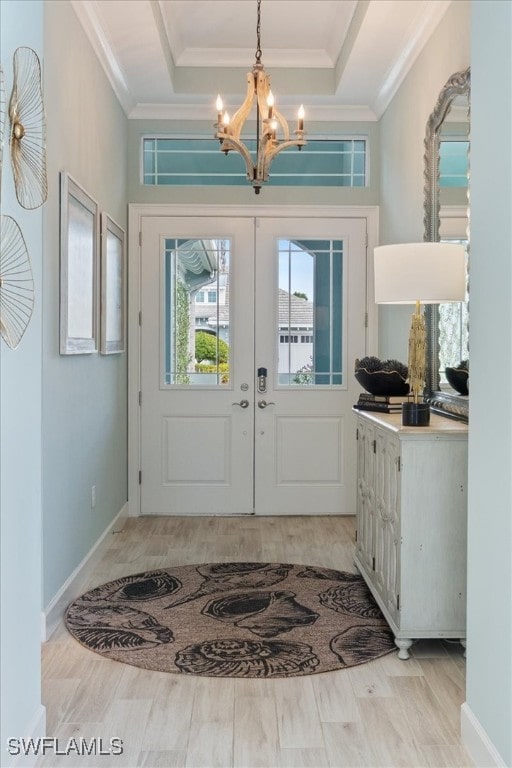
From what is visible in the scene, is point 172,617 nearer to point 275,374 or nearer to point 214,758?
point 214,758

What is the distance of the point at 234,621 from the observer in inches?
125

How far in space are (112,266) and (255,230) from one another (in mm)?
1172

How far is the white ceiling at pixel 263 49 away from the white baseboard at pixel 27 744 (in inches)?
126

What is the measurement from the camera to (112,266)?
4.64 meters

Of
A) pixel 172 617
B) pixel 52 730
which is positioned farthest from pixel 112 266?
pixel 52 730

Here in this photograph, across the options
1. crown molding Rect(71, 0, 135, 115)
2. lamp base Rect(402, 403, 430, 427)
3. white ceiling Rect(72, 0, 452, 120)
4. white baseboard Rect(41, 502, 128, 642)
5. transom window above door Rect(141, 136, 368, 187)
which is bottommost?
white baseboard Rect(41, 502, 128, 642)

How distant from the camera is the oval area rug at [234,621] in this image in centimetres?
279

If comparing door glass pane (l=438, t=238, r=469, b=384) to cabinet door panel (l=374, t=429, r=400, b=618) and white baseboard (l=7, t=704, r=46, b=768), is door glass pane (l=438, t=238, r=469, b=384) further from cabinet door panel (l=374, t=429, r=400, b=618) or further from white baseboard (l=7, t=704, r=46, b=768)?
→ white baseboard (l=7, t=704, r=46, b=768)

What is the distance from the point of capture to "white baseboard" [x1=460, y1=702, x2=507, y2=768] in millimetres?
1945

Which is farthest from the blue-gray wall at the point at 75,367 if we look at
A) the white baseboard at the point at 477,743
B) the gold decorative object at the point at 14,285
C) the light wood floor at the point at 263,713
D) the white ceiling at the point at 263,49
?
the white baseboard at the point at 477,743

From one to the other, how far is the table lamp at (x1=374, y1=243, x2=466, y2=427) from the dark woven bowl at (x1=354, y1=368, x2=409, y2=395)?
1.70 feet

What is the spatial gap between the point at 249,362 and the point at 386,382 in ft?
6.03

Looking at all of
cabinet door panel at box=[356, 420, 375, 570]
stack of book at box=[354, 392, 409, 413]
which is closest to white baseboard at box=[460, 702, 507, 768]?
cabinet door panel at box=[356, 420, 375, 570]

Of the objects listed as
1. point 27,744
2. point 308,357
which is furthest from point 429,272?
point 308,357
